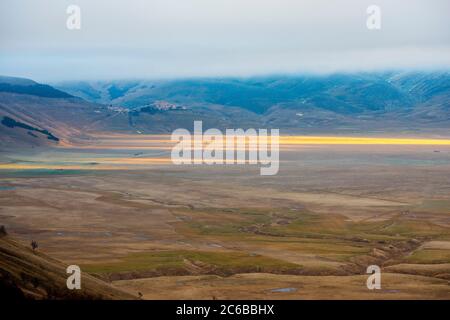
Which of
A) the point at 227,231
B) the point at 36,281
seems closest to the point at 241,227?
the point at 227,231

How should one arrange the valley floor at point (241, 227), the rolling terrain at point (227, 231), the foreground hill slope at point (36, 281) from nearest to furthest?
the foreground hill slope at point (36, 281) < the rolling terrain at point (227, 231) < the valley floor at point (241, 227)

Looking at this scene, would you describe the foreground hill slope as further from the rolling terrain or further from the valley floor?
the valley floor

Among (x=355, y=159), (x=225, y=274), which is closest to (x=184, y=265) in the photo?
(x=225, y=274)

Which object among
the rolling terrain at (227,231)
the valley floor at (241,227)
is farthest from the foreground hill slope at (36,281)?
the valley floor at (241,227)

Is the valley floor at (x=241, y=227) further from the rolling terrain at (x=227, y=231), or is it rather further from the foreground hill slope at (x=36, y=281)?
the foreground hill slope at (x=36, y=281)

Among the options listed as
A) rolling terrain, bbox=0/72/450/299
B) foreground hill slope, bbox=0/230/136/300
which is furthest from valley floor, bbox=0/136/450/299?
foreground hill slope, bbox=0/230/136/300

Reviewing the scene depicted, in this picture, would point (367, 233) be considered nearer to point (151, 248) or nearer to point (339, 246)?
point (339, 246)

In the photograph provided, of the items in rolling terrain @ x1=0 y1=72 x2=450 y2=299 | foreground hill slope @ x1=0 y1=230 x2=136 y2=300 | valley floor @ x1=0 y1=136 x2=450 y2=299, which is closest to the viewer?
foreground hill slope @ x1=0 y1=230 x2=136 y2=300

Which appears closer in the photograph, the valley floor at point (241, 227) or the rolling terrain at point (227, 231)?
the rolling terrain at point (227, 231)
